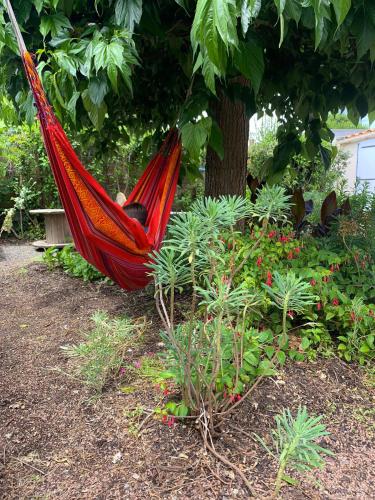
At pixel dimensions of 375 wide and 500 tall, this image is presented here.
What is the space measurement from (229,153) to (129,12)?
110 centimetres

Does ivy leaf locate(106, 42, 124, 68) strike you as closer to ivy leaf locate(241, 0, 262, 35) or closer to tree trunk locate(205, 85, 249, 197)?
ivy leaf locate(241, 0, 262, 35)

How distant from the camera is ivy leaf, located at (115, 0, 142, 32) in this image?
1.32 meters

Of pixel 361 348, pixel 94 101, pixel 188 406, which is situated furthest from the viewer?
pixel 361 348

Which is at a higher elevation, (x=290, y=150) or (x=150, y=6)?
(x=150, y=6)

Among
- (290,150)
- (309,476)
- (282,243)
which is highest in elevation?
(290,150)

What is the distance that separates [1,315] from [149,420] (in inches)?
Answer: 54.7

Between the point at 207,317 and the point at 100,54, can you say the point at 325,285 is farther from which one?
the point at 100,54

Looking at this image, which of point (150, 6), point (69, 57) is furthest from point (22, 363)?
point (150, 6)

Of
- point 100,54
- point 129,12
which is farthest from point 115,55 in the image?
point 129,12

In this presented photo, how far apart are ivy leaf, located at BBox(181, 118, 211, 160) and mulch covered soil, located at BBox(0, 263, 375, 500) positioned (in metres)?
0.87

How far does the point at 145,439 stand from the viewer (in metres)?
1.27

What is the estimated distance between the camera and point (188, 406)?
1.30 meters

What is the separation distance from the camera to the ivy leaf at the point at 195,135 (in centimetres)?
161

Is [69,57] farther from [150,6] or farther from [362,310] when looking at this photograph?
[362,310]
